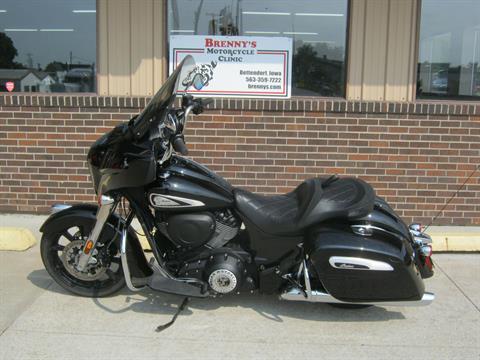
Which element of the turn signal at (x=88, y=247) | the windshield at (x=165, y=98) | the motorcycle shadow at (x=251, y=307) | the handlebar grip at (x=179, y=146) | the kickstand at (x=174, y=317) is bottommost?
the motorcycle shadow at (x=251, y=307)

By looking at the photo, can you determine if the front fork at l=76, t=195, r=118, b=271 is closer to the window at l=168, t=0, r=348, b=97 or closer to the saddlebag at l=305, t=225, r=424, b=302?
the saddlebag at l=305, t=225, r=424, b=302

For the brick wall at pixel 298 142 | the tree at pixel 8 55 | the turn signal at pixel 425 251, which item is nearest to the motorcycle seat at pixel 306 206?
the turn signal at pixel 425 251

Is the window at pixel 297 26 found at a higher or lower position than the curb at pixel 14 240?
higher

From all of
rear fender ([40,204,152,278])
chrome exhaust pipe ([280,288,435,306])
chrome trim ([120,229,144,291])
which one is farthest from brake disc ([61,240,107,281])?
chrome exhaust pipe ([280,288,435,306])

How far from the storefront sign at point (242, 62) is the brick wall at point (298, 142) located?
0.56 ft

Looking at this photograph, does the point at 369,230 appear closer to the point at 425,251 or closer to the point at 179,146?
the point at 425,251

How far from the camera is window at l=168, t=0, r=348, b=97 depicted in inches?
229

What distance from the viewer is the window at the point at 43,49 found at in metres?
5.99

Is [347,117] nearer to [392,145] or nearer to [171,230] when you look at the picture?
[392,145]

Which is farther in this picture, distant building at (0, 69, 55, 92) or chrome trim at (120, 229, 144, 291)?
distant building at (0, 69, 55, 92)

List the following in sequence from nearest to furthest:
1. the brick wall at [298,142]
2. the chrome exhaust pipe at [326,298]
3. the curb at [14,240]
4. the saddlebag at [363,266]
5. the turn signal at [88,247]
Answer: the saddlebag at [363,266], the chrome exhaust pipe at [326,298], the turn signal at [88,247], the curb at [14,240], the brick wall at [298,142]

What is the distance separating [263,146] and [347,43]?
1.45 meters

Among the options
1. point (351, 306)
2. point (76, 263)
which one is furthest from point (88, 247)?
point (351, 306)

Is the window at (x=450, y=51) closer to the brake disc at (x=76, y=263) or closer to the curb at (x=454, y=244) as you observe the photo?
the curb at (x=454, y=244)
